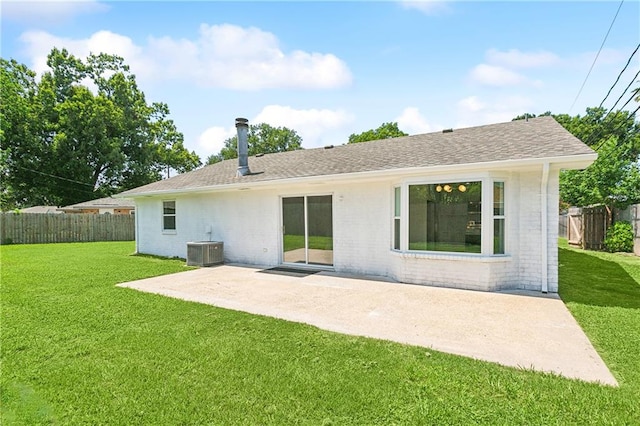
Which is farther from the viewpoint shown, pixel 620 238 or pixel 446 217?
pixel 620 238

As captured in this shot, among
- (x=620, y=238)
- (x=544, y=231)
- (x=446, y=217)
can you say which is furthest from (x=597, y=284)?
(x=620, y=238)

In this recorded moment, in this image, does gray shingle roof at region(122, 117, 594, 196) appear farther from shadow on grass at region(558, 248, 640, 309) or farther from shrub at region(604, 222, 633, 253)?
shrub at region(604, 222, 633, 253)

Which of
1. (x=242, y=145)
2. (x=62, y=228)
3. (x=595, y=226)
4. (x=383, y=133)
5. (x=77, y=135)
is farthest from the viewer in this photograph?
(x=383, y=133)

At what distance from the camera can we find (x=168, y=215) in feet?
41.7

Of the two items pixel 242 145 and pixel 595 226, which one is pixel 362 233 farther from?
pixel 595 226

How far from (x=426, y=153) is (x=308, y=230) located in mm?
3771

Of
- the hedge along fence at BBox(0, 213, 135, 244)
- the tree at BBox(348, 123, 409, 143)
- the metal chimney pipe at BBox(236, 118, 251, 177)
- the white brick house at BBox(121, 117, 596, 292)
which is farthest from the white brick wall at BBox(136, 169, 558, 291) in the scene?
the tree at BBox(348, 123, 409, 143)

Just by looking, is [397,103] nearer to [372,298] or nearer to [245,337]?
[372,298]

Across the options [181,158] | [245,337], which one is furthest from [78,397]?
[181,158]

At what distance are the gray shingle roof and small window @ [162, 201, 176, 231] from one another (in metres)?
0.67

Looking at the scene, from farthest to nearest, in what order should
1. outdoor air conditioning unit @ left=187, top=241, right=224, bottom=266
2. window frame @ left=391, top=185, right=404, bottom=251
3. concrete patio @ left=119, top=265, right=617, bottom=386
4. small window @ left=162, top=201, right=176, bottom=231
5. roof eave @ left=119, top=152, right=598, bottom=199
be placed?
small window @ left=162, top=201, right=176, bottom=231, outdoor air conditioning unit @ left=187, top=241, right=224, bottom=266, window frame @ left=391, top=185, right=404, bottom=251, roof eave @ left=119, top=152, right=598, bottom=199, concrete patio @ left=119, top=265, right=617, bottom=386

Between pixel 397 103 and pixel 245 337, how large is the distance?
13545mm

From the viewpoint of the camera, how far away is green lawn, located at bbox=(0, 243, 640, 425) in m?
2.59

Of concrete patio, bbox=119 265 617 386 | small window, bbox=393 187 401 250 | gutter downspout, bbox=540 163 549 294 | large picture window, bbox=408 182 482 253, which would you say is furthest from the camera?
small window, bbox=393 187 401 250
